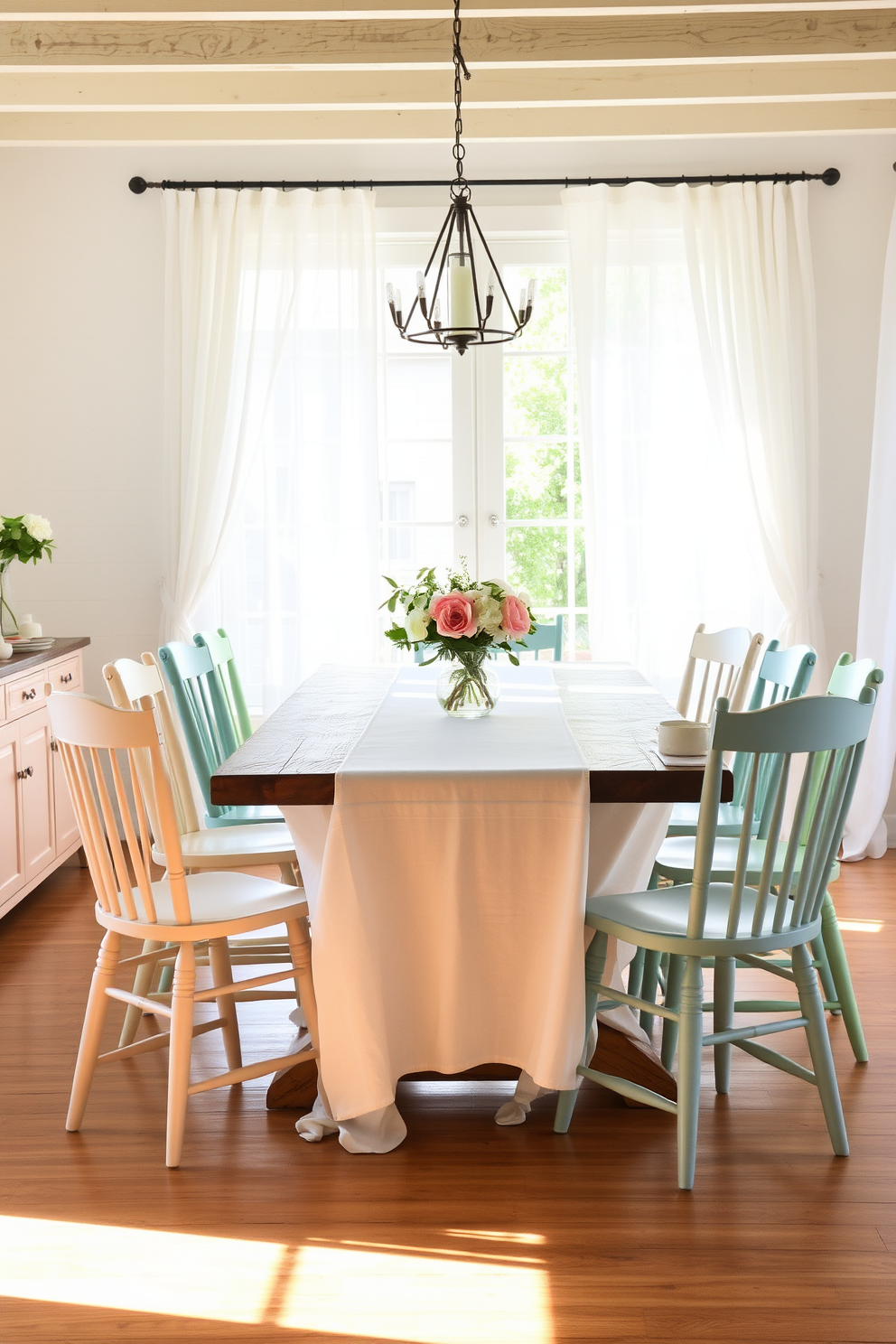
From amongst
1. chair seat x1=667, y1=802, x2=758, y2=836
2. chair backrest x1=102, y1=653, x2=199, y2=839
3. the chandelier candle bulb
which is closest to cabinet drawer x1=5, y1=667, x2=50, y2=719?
chair backrest x1=102, y1=653, x2=199, y2=839

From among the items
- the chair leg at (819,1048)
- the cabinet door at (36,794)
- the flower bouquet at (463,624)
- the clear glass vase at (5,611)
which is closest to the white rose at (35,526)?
the clear glass vase at (5,611)

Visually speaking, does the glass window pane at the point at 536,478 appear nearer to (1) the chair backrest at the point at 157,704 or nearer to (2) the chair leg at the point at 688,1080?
(1) the chair backrest at the point at 157,704

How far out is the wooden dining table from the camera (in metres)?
2.36

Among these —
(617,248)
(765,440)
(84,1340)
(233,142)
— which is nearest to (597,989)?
(84,1340)

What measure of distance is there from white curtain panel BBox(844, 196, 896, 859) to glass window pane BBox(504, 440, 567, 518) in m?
1.28

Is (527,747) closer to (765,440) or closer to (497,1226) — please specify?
(497,1226)

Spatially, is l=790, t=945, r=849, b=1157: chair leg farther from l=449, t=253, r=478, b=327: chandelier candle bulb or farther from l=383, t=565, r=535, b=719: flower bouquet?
l=449, t=253, r=478, b=327: chandelier candle bulb

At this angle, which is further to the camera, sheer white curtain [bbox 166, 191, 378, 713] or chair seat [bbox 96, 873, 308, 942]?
sheer white curtain [bbox 166, 191, 378, 713]

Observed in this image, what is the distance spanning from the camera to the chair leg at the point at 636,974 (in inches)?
118

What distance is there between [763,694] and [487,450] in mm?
2127

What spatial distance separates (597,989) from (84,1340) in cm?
116

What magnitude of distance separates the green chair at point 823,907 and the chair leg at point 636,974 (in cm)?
2

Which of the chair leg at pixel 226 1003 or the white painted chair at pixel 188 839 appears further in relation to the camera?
the white painted chair at pixel 188 839

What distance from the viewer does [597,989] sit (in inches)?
99.2
